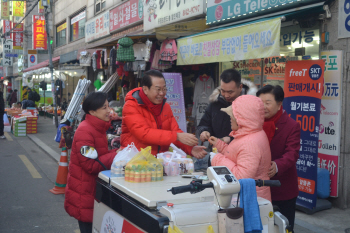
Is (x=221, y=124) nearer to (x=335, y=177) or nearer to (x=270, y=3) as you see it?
(x=335, y=177)

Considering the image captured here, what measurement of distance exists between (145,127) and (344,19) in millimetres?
4242

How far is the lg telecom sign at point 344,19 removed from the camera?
5613 millimetres

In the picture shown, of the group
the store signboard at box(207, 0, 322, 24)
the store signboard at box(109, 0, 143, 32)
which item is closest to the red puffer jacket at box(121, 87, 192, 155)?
the store signboard at box(207, 0, 322, 24)

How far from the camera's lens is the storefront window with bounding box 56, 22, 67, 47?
2530 cm

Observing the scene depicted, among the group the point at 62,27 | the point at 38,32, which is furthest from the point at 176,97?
the point at 38,32

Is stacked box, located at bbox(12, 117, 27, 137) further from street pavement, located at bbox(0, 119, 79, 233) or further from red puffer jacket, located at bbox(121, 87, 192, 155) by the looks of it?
red puffer jacket, located at bbox(121, 87, 192, 155)

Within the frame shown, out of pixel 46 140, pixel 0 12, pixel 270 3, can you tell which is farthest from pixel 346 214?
pixel 0 12

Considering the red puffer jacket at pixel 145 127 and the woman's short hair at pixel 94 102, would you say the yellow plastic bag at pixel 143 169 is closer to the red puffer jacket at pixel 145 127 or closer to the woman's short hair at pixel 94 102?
the red puffer jacket at pixel 145 127

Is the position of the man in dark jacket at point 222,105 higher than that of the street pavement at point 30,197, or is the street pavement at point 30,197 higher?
the man in dark jacket at point 222,105

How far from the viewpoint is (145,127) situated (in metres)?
3.24

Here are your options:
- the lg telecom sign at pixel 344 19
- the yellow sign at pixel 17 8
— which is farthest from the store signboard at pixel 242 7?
the yellow sign at pixel 17 8

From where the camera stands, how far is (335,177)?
19.4 ft

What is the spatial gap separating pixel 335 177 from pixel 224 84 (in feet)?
11.2

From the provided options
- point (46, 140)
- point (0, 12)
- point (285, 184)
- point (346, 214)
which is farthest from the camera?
point (0, 12)
